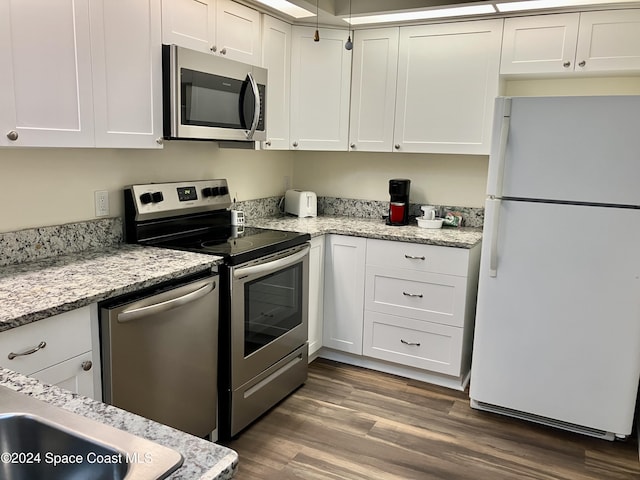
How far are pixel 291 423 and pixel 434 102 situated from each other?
207 centimetres

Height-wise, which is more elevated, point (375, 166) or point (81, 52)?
point (81, 52)

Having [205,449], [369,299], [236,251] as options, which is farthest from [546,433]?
[205,449]

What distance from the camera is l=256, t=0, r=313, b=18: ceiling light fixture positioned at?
9.59ft

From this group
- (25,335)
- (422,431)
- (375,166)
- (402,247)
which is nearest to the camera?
(25,335)

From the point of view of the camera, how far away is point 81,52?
6.48 ft

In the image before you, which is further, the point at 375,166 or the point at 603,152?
the point at 375,166

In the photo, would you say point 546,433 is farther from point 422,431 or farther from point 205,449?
point 205,449

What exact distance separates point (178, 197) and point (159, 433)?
2024 millimetres

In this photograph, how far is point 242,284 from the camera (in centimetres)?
242

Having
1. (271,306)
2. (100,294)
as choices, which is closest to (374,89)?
(271,306)

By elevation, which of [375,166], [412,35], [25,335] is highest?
[412,35]

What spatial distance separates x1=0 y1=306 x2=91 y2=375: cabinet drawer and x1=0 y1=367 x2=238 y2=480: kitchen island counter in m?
0.47

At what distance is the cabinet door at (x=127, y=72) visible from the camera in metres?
2.06

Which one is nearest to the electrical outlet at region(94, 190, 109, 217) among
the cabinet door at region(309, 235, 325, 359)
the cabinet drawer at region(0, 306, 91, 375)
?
the cabinet drawer at region(0, 306, 91, 375)
